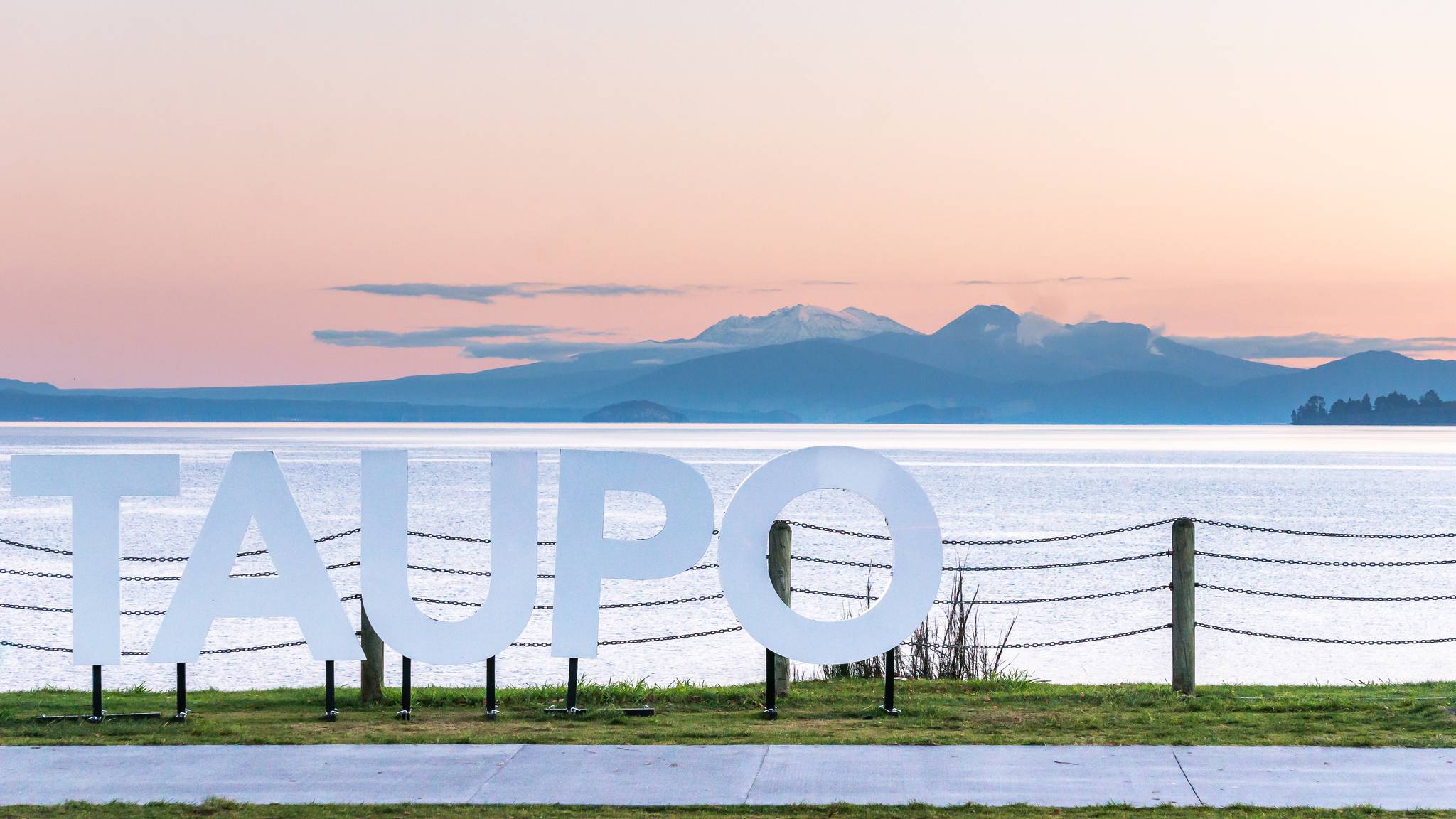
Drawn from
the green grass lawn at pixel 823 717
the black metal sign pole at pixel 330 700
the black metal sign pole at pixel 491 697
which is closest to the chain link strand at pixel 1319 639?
the green grass lawn at pixel 823 717

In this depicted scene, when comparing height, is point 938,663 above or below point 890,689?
below

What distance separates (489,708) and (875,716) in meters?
2.89

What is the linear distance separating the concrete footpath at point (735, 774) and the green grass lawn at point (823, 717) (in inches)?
14.9

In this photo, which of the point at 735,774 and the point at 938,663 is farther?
the point at 938,663

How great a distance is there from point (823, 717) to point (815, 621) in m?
0.72

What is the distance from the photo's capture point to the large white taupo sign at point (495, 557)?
35.1 ft

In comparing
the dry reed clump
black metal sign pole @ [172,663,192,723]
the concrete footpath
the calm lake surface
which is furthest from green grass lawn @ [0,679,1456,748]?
the calm lake surface

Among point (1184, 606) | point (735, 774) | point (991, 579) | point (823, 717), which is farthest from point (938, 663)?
point (991, 579)

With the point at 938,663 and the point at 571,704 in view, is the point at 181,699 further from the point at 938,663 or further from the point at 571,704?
the point at 938,663

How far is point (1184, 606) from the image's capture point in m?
11.3

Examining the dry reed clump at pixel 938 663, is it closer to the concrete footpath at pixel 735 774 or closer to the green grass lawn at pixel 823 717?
the green grass lawn at pixel 823 717

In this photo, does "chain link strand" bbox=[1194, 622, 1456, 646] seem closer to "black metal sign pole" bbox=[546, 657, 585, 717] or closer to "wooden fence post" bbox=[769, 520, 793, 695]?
"wooden fence post" bbox=[769, 520, 793, 695]

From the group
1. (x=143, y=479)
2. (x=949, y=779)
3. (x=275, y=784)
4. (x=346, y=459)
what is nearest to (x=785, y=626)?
(x=949, y=779)

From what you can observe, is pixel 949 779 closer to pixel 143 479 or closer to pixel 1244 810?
pixel 1244 810
